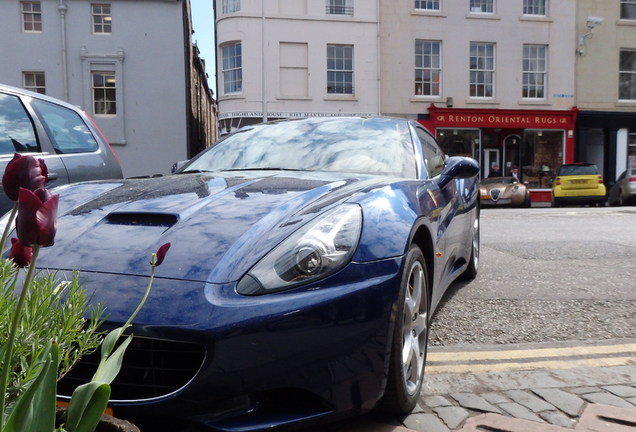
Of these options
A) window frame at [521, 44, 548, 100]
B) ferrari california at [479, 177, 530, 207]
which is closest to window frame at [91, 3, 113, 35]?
ferrari california at [479, 177, 530, 207]

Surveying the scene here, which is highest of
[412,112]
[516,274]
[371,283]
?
[412,112]

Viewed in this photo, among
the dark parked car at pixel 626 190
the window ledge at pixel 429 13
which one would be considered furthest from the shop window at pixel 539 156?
the window ledge at pixel 429 13

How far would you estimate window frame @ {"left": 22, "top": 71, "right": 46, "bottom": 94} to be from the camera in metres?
20.8

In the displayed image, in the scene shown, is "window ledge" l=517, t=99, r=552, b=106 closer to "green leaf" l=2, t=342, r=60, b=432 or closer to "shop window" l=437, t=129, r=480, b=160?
"shop window" l=437, t=129, r=480, b=160

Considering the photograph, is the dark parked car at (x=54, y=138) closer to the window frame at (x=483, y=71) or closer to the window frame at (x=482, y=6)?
the window frame at (x=483, y=71)

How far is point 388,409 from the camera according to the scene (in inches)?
84.8

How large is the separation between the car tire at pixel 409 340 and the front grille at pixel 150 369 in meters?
0.72

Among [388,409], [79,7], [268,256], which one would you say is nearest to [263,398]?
[268,256]

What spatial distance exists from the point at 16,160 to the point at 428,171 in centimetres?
→ 261

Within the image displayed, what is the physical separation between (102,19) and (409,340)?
22310mm

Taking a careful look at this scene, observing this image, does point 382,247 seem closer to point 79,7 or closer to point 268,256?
point 268,256

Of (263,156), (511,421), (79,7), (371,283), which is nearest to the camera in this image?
(371,283)

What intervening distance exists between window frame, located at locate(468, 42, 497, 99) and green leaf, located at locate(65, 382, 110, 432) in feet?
74.0

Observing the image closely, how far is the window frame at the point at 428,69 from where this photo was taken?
21812 millimetres
